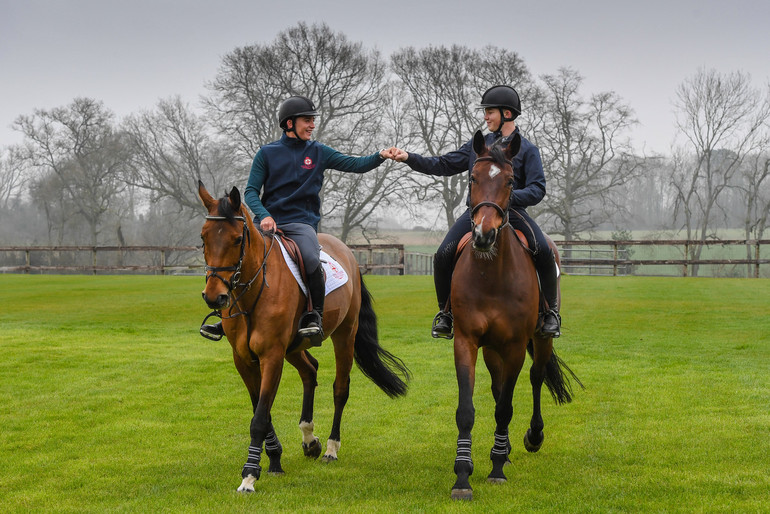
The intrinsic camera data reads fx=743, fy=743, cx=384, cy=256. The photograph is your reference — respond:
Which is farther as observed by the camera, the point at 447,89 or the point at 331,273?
the point at 447,89

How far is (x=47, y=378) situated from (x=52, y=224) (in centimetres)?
5307

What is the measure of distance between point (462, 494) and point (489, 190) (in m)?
2.20

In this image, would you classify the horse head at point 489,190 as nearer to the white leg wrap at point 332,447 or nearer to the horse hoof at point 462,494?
the horse hoof at point 462,494

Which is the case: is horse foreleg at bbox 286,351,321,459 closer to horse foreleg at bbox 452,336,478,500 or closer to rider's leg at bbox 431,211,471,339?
rider's leg at bbox 431,211,471,339

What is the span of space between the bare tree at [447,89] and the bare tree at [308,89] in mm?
2534

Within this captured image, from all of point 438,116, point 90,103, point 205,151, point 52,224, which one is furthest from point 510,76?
point 52,224

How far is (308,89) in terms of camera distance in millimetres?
42906

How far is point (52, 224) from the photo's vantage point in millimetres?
59000

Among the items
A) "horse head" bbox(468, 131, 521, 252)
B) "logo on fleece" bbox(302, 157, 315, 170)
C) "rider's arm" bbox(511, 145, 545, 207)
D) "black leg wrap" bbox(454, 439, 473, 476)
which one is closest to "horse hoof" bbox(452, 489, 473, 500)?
"black leg wrap" bbox(454, 439, 473, 476)

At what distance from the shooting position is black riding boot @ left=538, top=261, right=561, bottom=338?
6.54 metres

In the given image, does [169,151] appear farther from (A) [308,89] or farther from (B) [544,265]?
(B) [544,265]

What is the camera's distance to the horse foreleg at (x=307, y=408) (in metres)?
6.84

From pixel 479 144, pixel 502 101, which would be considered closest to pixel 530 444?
pixel 479 144

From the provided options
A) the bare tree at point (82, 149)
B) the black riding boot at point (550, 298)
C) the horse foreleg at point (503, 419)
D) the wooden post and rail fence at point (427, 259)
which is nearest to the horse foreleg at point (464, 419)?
the horse foreleg at point (503, 419)
